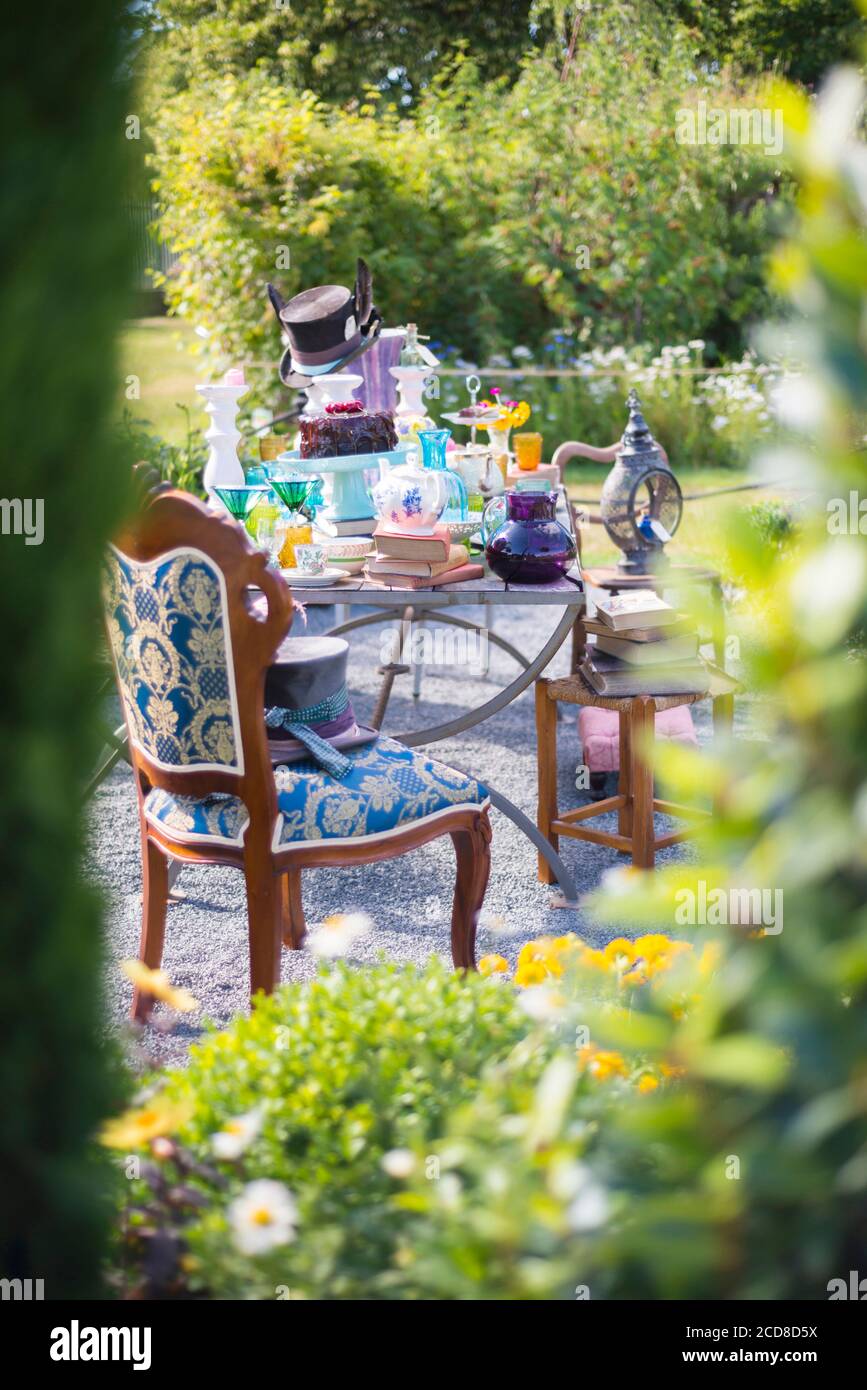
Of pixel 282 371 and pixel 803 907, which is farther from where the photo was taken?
pixel 282 371

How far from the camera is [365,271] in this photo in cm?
465

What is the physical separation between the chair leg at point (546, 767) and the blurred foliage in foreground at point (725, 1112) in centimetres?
218

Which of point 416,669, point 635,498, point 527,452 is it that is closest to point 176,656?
point 635,498

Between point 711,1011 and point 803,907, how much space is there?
0.11m

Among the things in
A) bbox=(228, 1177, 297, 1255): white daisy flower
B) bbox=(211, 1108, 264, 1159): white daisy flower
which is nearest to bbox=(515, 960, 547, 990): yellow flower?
bbox=(211, 1108, 264, 1159): white daisy flower

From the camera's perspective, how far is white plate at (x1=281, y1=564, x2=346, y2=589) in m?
3.28

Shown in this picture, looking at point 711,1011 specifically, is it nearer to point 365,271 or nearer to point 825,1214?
point 825,1214

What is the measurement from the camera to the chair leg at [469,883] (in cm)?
286

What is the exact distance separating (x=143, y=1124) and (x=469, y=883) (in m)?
1.66

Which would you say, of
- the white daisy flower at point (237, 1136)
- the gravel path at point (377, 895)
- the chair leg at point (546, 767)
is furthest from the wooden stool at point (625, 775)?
the white daisy flower at point (237, 1136)

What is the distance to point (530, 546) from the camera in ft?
10.7

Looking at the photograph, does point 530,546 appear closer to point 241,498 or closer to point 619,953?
point 241,498
